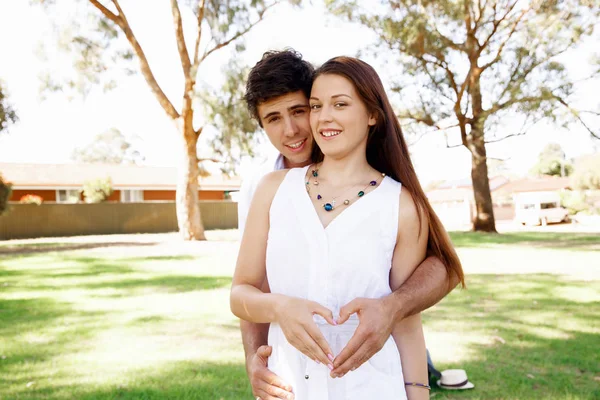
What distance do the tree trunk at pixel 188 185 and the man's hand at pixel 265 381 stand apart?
20448mm

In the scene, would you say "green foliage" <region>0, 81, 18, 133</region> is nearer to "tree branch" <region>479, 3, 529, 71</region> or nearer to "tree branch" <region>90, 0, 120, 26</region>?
"tree branch" <region>90, 0, 120, 26</region>

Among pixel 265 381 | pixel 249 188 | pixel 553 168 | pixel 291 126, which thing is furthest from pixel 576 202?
pixel 265 381

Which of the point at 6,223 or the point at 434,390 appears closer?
the point at 434,390

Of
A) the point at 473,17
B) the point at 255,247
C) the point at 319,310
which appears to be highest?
the point at 473,17

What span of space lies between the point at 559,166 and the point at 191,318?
64063 mm

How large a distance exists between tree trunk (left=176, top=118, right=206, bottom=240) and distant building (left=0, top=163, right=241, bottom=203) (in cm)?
990

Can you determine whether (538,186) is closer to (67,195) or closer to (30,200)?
(67,195)

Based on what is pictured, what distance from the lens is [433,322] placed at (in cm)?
663

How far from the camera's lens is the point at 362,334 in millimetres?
1419

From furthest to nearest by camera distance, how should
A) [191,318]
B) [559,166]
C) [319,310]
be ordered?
[559,166] → [191,318] → [319,310]

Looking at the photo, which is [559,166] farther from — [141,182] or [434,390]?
[434,390]

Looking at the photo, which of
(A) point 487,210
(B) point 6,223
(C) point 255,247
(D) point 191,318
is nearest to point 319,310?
(C) point 255,247

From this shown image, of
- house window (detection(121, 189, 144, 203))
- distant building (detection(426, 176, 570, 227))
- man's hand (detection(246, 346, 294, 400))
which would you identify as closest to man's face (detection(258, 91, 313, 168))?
man's hand (detection(246, 346, 294, 400))

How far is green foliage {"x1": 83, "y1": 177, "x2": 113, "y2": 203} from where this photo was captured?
32625mm
